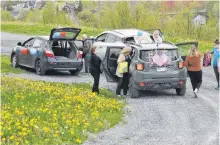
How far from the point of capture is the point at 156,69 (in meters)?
15.4

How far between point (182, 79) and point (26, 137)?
727cm

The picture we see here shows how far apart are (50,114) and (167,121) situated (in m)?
2.80

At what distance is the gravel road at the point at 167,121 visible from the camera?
10.5 metres

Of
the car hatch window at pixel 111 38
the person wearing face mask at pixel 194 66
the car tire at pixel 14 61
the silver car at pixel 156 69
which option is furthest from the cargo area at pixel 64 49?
the person wearing face mask at pixel 194 66

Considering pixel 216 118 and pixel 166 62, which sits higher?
pixel 166 62

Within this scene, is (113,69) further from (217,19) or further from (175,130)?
(217,19)

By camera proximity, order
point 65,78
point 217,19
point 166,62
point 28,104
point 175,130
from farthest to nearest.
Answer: point 217,19
point 65,78
point 166,62
point 28,104
point 175,130

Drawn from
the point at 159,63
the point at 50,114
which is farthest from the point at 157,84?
the point at 50,114

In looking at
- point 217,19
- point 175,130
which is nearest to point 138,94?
point 175,130

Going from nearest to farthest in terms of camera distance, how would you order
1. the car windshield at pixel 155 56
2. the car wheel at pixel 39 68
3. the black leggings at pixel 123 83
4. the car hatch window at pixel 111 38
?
the car windshield at pixel 155 56, the black leggings at pixel 123 83, the car wheel at pixel 39 68, the car hatch window at pixel 111 38

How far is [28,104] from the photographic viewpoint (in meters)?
12.1

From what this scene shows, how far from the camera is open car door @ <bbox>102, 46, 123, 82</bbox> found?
1623 cm

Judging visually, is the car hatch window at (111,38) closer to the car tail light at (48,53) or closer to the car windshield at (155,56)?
the car tail light at (48,53)

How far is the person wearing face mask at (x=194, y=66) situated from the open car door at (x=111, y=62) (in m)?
2.18
